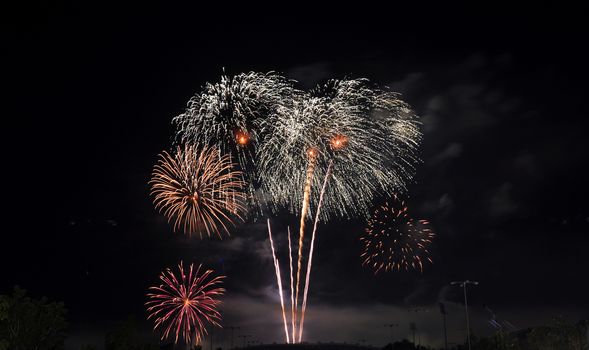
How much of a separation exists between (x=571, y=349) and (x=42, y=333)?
325ft

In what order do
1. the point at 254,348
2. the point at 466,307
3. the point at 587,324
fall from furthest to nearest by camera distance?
the point at 254,348 → the point at 587,324 → the point at 466,307

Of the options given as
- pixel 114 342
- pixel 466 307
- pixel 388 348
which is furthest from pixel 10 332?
pixel 388 348

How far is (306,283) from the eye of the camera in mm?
70188

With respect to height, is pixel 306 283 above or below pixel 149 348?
above

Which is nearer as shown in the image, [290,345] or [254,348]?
[290,345]

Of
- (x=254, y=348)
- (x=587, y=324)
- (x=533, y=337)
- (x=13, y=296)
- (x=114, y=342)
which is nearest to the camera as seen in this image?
(x=13, y=296)

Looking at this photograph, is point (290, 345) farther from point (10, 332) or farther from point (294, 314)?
point (10, 332)

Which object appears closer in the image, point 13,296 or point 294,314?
point 13,296

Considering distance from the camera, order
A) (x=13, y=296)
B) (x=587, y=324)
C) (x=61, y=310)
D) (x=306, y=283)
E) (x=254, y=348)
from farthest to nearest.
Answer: (x=254, y=348) → (x=587, y=324) → (x=306, y=283) → (x=61, y=310) → (x=13, y=296)

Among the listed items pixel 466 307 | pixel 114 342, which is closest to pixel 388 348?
pixel 466 307

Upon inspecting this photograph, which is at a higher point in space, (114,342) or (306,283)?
(306,283)

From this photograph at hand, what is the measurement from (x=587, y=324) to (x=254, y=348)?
68.7 m

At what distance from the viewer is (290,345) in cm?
12294

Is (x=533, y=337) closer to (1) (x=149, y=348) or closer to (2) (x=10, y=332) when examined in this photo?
(1) (x=149, y=348)
